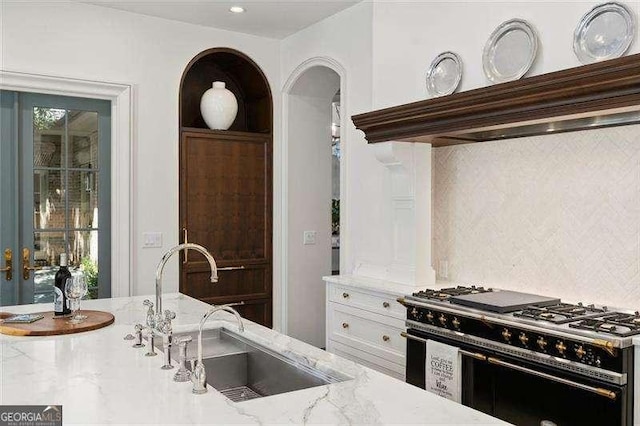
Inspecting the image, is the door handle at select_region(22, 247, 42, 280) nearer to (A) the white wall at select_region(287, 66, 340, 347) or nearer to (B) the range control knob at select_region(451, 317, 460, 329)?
(A) the white wall at select_region(287, 66, 340, 347)

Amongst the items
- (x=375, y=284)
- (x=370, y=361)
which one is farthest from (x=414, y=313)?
(x=370, y=361)

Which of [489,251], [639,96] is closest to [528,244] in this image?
[489,251]

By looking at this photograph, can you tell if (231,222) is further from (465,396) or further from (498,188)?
(465,396)

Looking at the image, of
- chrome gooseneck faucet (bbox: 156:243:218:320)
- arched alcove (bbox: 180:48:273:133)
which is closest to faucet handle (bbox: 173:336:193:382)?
chrome gooseneck faucet (bbox: 156:243:218:320)

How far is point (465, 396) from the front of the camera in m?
2.82

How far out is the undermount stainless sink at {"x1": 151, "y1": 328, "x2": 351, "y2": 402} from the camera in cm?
200

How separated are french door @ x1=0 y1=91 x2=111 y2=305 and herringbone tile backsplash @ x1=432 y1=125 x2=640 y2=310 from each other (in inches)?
98.8

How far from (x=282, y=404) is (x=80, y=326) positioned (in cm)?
124

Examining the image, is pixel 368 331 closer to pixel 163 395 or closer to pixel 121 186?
pixel 121 186

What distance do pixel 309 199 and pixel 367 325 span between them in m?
1.76

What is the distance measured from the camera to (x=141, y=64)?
14.8 feet

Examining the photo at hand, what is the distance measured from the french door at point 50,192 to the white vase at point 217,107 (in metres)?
0.78

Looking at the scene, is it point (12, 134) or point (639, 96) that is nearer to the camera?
point (639, 96)

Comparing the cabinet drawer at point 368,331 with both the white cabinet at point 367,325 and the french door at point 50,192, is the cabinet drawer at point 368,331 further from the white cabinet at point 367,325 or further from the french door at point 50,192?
the french door at point 50,192
